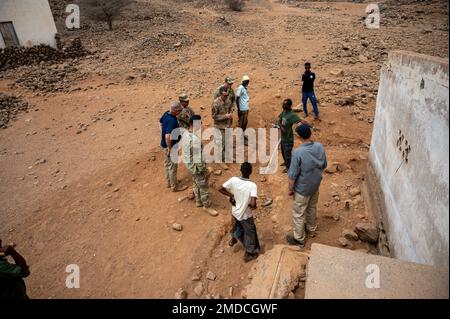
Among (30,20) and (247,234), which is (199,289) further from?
(30,20)

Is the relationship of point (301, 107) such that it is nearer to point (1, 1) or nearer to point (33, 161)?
point (33, 161)

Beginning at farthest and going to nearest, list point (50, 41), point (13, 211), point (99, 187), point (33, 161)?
point (50, 41) → point (33, 161) → point (99, 187) → point (13, 211)

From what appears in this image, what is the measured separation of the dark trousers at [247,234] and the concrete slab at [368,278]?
1146 mm

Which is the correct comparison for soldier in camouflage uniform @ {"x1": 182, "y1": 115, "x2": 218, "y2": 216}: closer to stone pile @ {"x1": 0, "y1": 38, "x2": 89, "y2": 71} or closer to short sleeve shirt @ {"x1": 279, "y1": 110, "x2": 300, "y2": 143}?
short sleeve shirt @ {"x1": 279, "y1": 110, "x2": 300, "y2": 143}

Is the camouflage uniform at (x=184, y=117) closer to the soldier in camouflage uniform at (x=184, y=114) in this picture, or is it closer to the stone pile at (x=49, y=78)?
the soldier in camouflage uniform at (x=184, y=114)

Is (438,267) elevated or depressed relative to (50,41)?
depressed

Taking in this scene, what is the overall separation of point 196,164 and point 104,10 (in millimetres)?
17486

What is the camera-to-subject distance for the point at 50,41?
15594 millimetres

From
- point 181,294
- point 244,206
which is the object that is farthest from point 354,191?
point 181,294

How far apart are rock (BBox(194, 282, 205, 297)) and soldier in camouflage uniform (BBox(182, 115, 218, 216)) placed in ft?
4.64

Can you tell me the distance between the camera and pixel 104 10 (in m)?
18.2

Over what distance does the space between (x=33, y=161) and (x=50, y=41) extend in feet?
36.9
